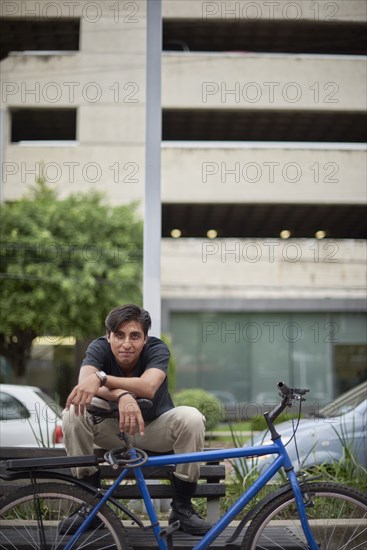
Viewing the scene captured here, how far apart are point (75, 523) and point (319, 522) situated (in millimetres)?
1233

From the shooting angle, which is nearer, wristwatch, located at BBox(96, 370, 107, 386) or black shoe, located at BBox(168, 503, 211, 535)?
wristwatch, located at BBox(96, 370, 107, 386)

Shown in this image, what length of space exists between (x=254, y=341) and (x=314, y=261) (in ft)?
10.5

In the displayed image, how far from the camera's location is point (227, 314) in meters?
21.9

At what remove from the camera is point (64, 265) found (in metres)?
21.2

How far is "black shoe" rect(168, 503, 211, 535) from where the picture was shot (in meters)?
3.44

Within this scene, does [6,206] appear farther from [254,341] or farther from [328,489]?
[328,489]

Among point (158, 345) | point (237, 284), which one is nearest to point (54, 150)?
point (237, 284)

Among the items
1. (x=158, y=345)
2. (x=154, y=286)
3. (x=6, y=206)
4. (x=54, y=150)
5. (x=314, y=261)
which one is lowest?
(x=158, y=345)

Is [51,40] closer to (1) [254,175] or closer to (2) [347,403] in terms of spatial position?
(1) [254,175]

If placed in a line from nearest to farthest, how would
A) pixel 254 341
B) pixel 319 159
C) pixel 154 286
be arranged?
1. pixel 154 286
2. pixel 319 159
3. pixel 254 341

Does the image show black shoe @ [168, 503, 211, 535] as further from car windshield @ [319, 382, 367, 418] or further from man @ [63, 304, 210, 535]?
car windshield @ [319, 382, 367, 418]

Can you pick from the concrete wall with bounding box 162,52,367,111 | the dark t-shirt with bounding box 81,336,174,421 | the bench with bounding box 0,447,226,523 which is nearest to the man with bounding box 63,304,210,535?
the dark t-shirt with bounding box 81,336,174,421

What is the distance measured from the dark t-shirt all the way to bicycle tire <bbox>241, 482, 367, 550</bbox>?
77 centimetres

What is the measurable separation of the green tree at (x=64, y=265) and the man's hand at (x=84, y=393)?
56.0ft
